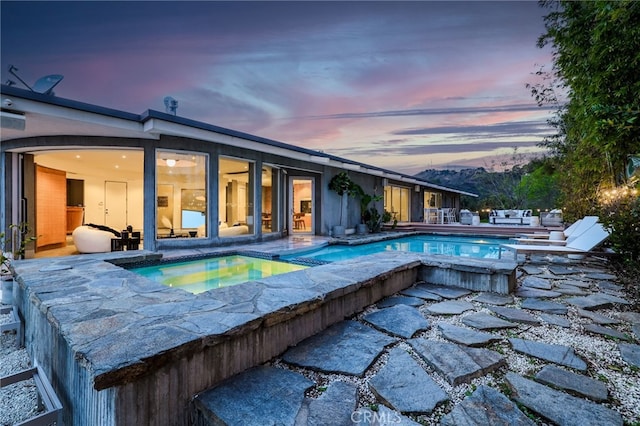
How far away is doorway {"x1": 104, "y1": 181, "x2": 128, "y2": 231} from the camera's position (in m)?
11.5

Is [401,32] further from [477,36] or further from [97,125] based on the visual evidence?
[97,125]

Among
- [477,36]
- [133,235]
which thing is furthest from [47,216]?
[477,36]

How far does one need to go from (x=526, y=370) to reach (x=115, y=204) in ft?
44.9

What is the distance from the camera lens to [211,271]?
5.57 m

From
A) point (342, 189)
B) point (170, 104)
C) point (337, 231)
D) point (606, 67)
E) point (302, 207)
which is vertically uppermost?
point (170, 104)

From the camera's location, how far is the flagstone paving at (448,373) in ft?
4.57

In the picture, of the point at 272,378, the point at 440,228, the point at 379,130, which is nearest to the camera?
the point at 272,378

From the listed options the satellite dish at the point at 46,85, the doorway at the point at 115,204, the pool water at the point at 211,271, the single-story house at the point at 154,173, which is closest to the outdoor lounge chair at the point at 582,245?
the pool water at the point at 211,271

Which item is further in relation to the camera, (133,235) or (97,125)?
(133,235)

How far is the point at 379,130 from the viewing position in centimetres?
1497

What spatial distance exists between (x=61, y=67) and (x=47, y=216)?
425 centimetres

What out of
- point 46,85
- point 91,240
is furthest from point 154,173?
point 46,85

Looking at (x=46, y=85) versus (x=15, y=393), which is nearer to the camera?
(x=15, y=393)

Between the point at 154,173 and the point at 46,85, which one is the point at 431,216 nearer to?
the point at 154,173
